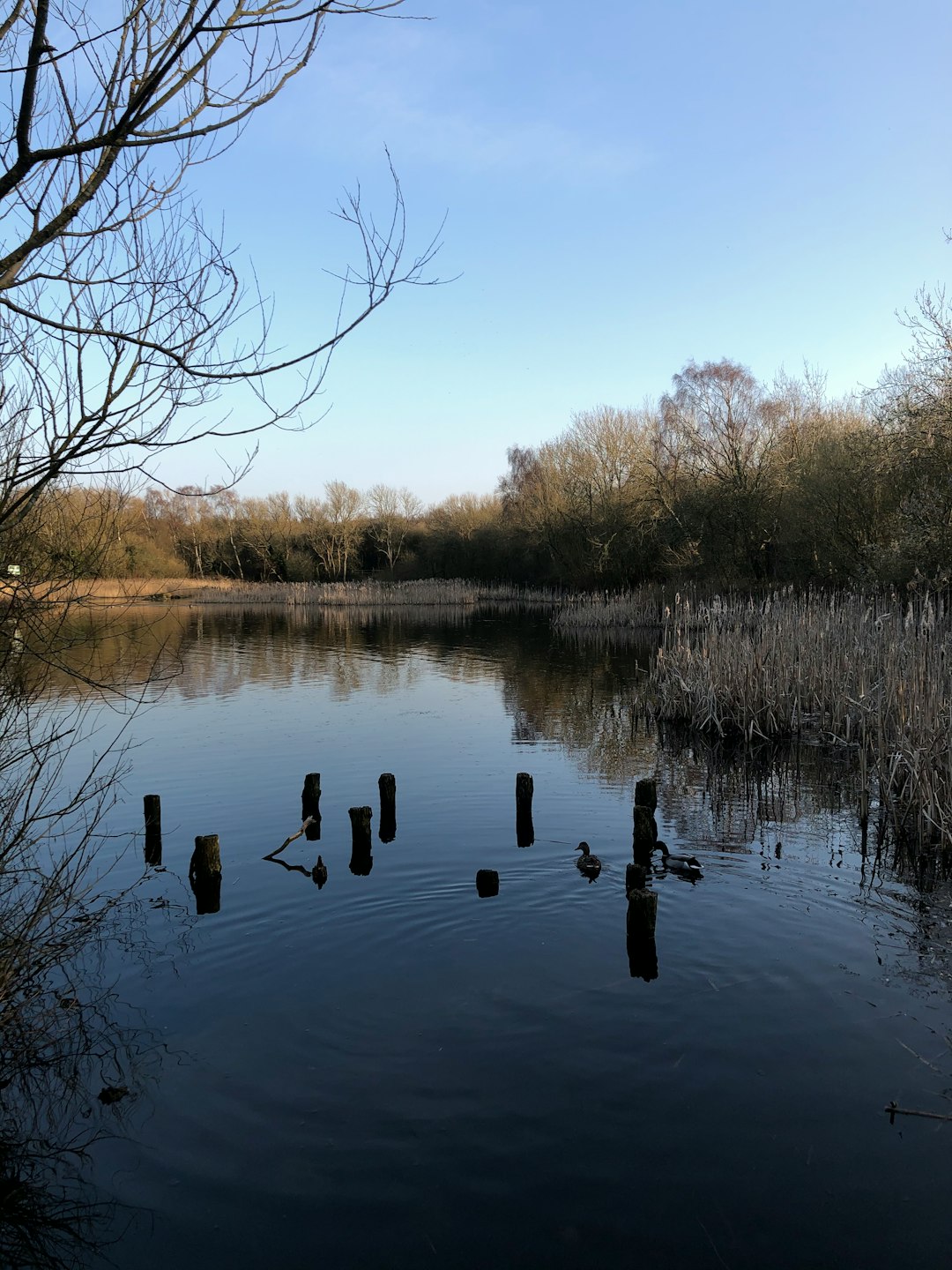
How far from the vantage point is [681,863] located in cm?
744

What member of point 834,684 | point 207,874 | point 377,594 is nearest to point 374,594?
point 377,594

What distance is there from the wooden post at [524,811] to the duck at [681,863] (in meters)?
1.17

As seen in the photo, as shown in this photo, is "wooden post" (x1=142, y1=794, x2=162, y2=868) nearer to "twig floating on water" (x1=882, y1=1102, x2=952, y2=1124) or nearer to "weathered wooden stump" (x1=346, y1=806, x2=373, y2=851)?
"weathered wooden stump" (x1=346, y1=806, x2=373, y2=851)

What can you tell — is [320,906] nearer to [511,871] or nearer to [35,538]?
[511,871]

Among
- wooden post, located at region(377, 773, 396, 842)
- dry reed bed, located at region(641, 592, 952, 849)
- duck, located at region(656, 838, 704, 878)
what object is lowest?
duck, located at region(656, 838, 704, 878)

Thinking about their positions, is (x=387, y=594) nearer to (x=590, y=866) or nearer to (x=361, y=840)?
(x=361, y=840)

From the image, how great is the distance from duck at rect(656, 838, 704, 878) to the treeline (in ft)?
15.5

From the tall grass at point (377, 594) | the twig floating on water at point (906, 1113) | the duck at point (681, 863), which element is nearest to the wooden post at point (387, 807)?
the duck at point (681, 863)

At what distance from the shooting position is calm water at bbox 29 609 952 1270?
11.6 feet

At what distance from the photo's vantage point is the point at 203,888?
682 cm

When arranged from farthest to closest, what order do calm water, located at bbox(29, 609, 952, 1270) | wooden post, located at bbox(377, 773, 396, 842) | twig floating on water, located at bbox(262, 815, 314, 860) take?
wooden post, located at bbox(377, 773, 396, 842) < twig floating on water, located at bbox(262, 815, 314, 860) < calm water, located at bbox(29, 609, 952, 1270)

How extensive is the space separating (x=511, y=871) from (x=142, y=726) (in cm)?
864

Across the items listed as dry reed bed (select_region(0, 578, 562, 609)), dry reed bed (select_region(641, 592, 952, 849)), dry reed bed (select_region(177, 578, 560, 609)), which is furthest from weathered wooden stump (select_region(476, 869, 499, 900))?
dry reed bed (select_region(177, 578, 560, 609))

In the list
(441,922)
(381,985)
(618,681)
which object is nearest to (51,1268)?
(381,985)
